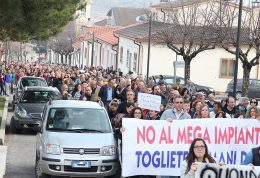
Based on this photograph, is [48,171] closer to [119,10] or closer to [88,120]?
[88,120]

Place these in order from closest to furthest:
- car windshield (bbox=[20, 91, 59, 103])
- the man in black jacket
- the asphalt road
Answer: the man in black jacket → the asphalt road → car windshield (bbox=[20, 91, 59, 103])

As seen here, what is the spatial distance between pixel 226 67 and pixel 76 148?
38.6 m

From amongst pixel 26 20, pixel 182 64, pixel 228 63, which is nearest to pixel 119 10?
pixel 228 63

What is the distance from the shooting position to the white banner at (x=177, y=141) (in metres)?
10.8

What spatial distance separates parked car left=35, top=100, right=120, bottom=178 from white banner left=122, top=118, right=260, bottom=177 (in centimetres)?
147

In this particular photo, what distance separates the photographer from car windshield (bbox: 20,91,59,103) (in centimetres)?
2031

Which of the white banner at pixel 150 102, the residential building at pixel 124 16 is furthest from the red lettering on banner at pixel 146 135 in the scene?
the residential building at pixel 124 16

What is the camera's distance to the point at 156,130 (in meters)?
10.9

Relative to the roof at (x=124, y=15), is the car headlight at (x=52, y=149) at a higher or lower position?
lower

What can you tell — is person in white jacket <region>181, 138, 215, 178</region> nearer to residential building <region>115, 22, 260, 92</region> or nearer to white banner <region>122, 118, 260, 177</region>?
white banner <region>122, 118, 260, 177</region>

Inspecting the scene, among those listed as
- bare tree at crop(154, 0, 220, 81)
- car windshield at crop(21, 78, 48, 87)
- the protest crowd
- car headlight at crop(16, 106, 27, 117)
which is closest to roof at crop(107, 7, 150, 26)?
bare tree at crop(154, 0, 220, 81)

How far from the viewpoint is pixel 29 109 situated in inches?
770

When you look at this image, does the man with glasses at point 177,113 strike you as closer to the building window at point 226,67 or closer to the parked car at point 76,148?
the parked car at point 76,148

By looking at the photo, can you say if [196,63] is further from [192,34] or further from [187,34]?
[192,34]
